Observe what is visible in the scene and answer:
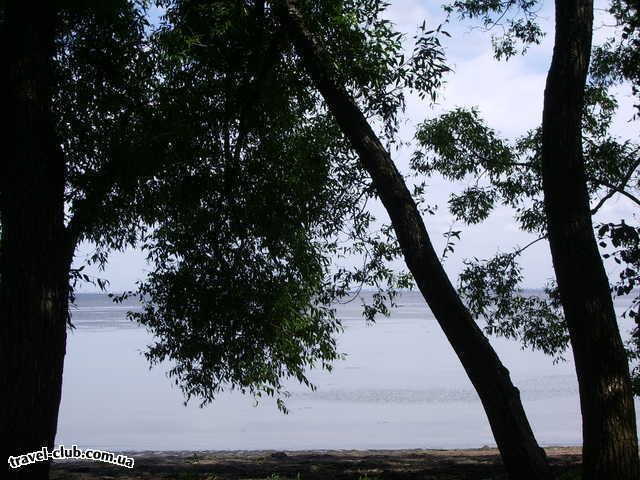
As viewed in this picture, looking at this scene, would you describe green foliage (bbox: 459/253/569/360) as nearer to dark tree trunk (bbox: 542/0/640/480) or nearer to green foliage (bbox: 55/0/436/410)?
green foliage (bbox: 55/0/436/410)

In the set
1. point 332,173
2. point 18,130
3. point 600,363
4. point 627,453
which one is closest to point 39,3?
point 18,130

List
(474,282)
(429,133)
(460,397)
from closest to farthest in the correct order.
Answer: (474,282) < (429,133) < (460,397)

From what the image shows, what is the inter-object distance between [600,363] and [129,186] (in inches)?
210

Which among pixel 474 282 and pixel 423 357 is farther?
pixel 423 357

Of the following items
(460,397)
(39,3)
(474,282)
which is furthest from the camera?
(460,397)

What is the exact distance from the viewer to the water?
60.0 feet

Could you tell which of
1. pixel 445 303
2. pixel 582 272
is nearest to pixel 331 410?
pixel 445 303

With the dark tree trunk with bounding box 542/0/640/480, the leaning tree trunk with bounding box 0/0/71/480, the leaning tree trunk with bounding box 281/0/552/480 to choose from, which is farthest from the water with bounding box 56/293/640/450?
the dark tree trunk with bounding box 542/0/640/480

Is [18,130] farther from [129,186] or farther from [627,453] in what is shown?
[627,453]

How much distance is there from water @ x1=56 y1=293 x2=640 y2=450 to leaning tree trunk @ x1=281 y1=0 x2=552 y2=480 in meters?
10.6

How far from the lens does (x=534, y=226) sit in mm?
12711

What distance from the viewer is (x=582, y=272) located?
22.1 feet

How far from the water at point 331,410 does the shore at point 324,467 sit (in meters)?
4.59

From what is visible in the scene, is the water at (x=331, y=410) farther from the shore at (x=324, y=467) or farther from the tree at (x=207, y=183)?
the tree at (x=207, y=183)
